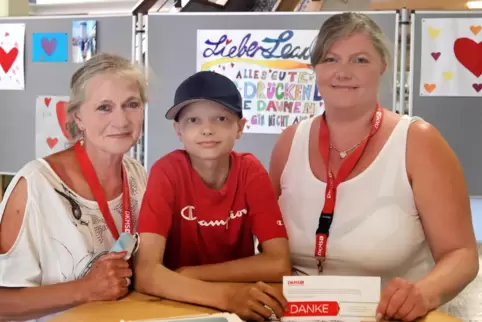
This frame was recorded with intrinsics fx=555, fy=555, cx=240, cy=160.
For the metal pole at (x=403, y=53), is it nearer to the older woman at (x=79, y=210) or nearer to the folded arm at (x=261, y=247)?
the folded arm at (x=261, y=247)

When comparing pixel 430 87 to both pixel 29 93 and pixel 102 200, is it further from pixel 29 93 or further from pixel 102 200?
pixel 29 93

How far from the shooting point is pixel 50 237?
150 cm

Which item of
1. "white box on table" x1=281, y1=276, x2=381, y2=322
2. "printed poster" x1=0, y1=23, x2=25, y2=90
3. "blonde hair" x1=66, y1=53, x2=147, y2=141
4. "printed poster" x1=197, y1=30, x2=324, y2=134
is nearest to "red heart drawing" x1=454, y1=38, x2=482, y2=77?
"printed poster" x1=197, y1=30, x2=324, y2=134

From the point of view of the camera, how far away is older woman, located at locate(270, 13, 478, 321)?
4.89ft

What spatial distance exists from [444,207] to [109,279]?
2.90 ft

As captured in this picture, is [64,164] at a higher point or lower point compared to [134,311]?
higher

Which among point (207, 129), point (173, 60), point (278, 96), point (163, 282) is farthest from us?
point (173, 60)

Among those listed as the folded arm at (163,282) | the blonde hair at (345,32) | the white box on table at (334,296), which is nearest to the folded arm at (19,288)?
the folded arm at (163,282)

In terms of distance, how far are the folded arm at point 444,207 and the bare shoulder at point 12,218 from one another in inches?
41.7

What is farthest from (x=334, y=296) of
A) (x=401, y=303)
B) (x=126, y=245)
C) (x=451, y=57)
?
(x=451, y=57)

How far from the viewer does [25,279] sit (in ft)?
4.86

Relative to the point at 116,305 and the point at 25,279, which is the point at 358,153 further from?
the point at 25,279

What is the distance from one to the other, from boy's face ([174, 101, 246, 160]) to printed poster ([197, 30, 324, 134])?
1.39 metres

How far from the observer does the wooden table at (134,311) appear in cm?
123
